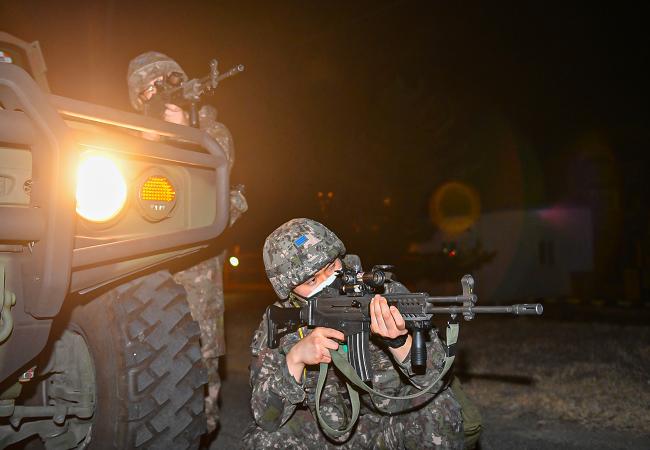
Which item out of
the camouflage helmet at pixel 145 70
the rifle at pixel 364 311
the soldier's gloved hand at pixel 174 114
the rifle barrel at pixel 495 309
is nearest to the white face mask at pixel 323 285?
the rifle at pixel 364 311

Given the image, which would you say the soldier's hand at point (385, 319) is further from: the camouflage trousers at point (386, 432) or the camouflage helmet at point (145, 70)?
the camouflage helmet at point (145, 70)

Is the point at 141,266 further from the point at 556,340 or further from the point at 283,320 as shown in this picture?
the point at 556,340

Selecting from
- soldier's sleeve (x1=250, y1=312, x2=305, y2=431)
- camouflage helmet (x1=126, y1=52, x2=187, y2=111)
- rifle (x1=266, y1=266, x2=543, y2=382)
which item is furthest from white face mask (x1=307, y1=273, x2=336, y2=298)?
camouflage helmet (x1=126, y1=52, x2=187, y2=111)

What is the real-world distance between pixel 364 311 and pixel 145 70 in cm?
270

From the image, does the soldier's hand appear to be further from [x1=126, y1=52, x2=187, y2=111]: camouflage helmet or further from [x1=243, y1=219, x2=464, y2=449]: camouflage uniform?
[x1=126, y1=52, x2=187, y2=111]: camouflage helmet

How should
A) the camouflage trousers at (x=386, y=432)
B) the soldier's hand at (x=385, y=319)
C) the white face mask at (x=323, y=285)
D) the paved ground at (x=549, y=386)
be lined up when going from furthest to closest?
the paved ground at (x=549, y=386) → the white face mask at (x=323, y=285) → the camouflage trousers at (x=386, y=432) → the soldier's hand at (x=385, y=319)

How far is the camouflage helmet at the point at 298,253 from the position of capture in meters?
3.24

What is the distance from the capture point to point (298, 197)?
61.4ft

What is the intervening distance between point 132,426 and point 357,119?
18.8m

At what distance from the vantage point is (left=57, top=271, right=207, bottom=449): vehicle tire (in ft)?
8.87

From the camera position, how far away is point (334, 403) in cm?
342

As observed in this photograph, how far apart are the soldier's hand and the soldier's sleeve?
0.59 metres

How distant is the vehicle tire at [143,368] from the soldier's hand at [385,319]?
33.4 inches

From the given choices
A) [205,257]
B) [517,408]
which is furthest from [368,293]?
[517,408]
